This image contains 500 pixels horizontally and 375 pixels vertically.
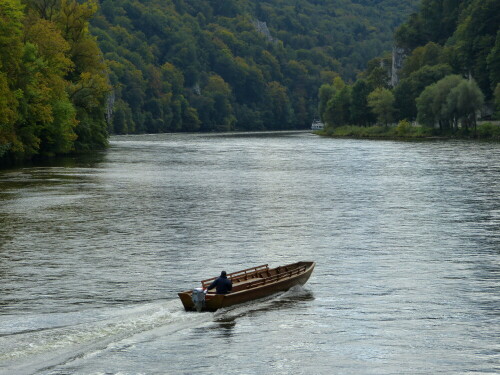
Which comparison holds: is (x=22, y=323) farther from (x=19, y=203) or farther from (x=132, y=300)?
(x=19, y=203)

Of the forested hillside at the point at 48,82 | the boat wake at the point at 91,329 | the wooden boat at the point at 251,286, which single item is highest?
the forested hillside at the point at 48,82

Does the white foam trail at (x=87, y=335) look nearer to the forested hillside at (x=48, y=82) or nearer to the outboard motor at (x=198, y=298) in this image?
the outboard motor at (x=198, y=298)

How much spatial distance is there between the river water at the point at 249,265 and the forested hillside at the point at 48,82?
17.4m

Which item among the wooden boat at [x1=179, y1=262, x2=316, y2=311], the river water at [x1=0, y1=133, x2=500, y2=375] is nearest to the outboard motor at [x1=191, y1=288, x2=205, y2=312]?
the wooden boat at [x1=179, y1=262, x2=316, y2=311]

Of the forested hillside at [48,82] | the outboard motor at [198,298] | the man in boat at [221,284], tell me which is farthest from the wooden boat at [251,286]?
the forested hillside at [48,82]

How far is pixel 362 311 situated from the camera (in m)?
31.6

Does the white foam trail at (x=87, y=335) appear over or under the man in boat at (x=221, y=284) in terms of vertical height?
under

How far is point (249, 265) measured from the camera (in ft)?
132

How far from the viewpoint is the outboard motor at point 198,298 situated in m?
30.0

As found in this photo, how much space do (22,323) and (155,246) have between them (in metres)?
16.1

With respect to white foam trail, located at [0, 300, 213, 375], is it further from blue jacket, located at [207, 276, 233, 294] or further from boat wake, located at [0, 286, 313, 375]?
blue jacket, located at [207, 276, 233, 294]

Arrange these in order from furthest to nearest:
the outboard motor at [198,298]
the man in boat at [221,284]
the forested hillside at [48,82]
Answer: the forested hillside at [48,82], the man in boat at [221,284], the outboard motor at [198,298]

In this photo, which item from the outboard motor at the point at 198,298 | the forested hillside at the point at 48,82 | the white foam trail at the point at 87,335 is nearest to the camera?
the white foam trail at the point at 87,335

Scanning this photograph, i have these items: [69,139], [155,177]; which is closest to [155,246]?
[155,177]
